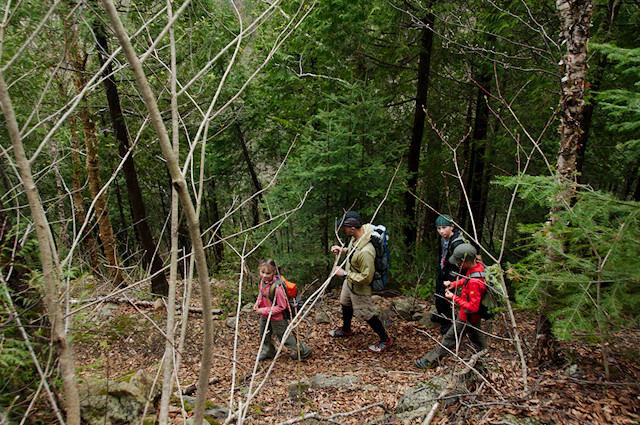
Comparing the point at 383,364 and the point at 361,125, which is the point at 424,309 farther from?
the point at 361,125

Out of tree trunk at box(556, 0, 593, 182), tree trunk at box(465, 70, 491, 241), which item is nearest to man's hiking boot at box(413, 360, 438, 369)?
tree trunk at box(556, 0, 593, 182)

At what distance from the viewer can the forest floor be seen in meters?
2.69

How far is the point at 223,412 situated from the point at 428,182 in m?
7.92

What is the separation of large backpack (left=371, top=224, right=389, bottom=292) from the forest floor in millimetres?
1194

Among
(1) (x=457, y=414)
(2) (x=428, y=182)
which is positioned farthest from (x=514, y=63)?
(1) (x=457, y=414)

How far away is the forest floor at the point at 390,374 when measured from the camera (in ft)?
8.83

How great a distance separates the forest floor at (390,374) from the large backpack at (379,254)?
119cm

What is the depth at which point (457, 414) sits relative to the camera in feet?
9.34

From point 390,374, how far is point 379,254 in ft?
5.25

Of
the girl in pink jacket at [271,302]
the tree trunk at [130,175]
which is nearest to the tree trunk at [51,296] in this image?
the girl in pink jacket at [271,302]

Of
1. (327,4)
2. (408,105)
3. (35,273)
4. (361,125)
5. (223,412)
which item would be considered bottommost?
(223,412)

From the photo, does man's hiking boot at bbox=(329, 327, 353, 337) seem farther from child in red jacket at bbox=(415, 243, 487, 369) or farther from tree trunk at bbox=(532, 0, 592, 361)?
tree trunk at bbox=(532, 0, 592, 361)

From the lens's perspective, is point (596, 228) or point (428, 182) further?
point (428, 182)

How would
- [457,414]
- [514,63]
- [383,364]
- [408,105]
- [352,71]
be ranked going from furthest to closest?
[408,105] < [352,71] < [514,63] < [383,364] < [457,414]
